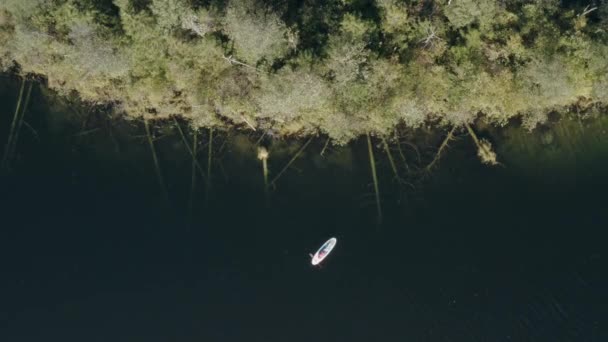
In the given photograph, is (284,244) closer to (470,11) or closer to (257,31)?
(257,31)

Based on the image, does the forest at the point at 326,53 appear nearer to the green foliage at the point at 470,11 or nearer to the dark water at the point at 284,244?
the green foliage at the point at 470,11

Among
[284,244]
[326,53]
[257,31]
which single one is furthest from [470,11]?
[284,244]

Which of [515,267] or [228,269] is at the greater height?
[228,269]

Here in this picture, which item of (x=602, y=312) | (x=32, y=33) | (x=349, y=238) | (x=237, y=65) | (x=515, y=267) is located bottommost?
(x=602, y=312)

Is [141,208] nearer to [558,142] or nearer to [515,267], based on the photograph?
[515,267]

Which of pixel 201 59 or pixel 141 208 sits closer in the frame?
pixel 201 59

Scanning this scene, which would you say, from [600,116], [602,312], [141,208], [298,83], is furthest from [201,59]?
[602,312]

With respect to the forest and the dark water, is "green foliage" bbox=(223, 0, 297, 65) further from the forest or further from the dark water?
the dark water
